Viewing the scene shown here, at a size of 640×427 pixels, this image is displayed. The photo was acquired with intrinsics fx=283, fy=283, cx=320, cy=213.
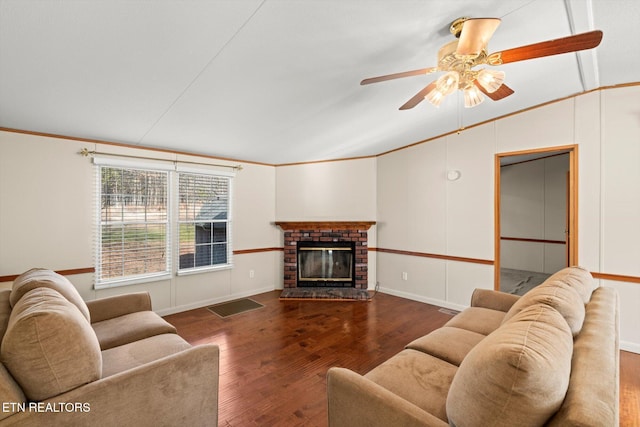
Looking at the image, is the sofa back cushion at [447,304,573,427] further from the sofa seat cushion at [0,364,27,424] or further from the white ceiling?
the white ceiling

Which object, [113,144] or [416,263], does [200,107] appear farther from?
[416,263]

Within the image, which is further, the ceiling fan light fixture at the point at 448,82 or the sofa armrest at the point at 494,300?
the sofa armrest at the point at 494,300

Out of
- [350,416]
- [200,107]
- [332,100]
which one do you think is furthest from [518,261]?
[200,107]

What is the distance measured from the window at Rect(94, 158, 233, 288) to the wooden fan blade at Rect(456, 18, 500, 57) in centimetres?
355

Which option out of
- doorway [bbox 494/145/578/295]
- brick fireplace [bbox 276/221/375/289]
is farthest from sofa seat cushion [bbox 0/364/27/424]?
doorway [bbox 494/145/578/295]

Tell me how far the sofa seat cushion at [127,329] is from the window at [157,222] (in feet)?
4.45

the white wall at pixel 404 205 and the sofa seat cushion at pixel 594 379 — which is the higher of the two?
the white wall at pixel 404 205

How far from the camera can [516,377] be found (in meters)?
0.85

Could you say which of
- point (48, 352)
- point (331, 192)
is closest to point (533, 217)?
point (331, 192)

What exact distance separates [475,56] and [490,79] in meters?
0.24

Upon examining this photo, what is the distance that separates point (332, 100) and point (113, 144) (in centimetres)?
269

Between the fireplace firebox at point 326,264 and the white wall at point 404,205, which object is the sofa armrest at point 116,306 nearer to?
the white wall at point 404,205

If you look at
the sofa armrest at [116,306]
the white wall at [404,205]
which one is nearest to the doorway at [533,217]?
the white wall at [404,205]

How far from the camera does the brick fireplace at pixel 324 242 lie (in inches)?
191
